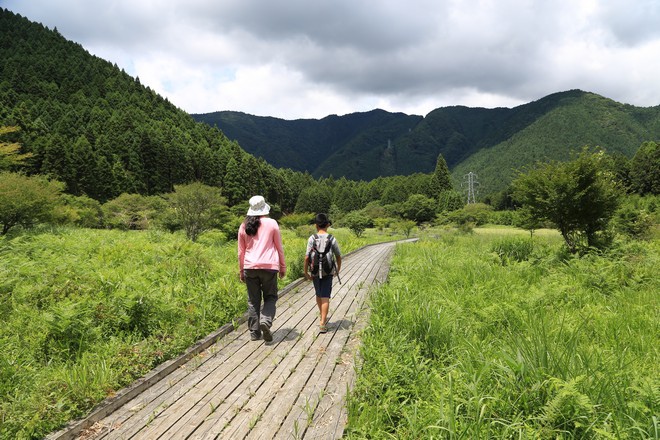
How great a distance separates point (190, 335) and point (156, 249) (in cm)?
807

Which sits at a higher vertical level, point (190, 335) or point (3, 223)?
point (3, 223)

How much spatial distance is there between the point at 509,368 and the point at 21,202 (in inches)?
820

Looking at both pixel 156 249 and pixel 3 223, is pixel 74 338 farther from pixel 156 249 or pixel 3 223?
pixel 3 223

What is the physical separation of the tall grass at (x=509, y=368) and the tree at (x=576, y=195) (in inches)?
241

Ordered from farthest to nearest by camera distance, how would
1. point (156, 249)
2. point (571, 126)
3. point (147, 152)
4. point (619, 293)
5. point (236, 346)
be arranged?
point (571, 126) < point (147, 152) < point (156, 249) < point (619, 293) < point (236, 346)

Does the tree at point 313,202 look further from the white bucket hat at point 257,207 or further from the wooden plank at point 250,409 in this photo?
the wooden plank at point 250,409

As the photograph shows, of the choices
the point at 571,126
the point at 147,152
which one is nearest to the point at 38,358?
the point at 147,152

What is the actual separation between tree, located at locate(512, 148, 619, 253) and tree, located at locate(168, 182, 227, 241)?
18.3m

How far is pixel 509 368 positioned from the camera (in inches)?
113

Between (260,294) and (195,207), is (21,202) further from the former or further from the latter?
(260,294)

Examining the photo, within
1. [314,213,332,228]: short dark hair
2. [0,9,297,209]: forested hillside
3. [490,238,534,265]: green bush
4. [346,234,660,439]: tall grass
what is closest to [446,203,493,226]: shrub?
[490,238,534,265]: green bush

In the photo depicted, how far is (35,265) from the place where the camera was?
26.4ft

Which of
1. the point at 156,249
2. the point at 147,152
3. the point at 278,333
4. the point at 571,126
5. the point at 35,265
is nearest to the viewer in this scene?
the point at 278,333

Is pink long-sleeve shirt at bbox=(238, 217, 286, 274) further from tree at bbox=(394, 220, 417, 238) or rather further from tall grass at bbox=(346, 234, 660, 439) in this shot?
tree at bbox=(394, 220, 417, 238)
